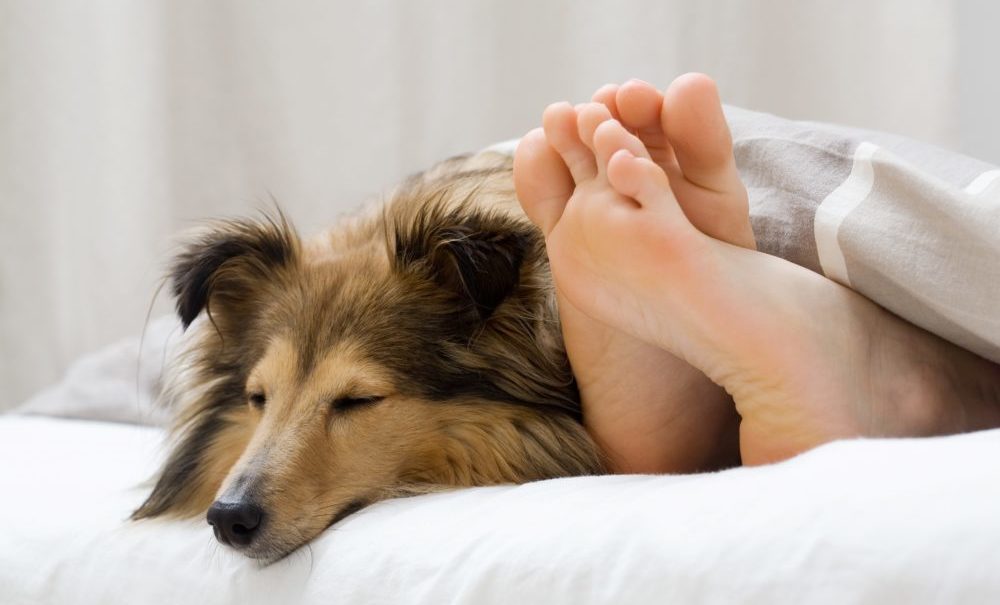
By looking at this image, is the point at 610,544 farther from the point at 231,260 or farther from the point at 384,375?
the point at 231,260

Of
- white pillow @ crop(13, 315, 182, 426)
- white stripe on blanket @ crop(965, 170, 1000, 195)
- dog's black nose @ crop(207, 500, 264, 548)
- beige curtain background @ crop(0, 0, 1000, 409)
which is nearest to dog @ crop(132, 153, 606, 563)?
dog's black nose @ crop(207, 500, 264, 548)

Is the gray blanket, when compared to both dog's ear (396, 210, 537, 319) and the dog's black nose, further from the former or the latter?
the dog's black nose

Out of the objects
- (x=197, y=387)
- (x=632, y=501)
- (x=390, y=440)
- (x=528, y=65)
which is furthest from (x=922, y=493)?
(x=528, y=65)

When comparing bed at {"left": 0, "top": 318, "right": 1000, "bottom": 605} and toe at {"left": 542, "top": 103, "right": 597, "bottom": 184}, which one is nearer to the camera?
bed at {"left": 0, "top": 318, "right": 1000, "bottom": 605}

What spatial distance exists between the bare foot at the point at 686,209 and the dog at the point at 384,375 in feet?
0.25

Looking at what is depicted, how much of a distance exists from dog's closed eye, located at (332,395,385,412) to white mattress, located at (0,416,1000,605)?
17cm

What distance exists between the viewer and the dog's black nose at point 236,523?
4.37 ft

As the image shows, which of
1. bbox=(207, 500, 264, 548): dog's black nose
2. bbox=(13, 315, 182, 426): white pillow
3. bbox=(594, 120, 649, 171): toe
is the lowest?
bbox=(13, 315, 182, 426): white pillow

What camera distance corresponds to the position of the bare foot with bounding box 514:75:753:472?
1304 millimetres

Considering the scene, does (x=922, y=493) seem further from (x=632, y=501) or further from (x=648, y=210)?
(x=648, y=210)

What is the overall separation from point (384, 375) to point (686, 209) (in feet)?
1.52

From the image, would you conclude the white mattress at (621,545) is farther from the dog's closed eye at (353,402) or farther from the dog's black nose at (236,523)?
the dog's closed eye at (353,402)

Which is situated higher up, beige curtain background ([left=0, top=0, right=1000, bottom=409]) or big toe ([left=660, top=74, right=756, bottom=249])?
big toe ([left=660, top=74, right=756, bottom=249])

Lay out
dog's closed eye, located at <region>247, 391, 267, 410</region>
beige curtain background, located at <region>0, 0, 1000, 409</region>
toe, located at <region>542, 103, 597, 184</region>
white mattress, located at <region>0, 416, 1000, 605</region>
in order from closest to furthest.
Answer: white mattress, located at <region>0, 416, 1000, 605</region> < toe, located at <region>542, 103, 597, 184</region> < dog's closed eye, located at <region>247, 391, 267, 410</region> < beige curtain background, located at <region>0, 0, 1000, 409</region>
